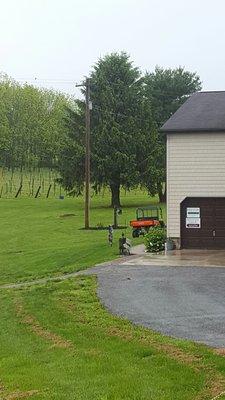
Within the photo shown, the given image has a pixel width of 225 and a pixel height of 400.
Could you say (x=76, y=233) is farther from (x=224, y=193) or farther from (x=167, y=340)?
(x=167, y=340)

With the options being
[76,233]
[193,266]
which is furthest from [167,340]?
[76,233]

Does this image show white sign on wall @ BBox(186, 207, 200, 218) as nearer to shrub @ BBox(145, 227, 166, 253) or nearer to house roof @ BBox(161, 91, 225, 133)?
shrub @ BBox(145, 227, 166, 253)

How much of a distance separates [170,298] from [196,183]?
11961 millimetres

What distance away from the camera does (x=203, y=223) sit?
26.7m

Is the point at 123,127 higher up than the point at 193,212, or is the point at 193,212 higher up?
the point at 123,127

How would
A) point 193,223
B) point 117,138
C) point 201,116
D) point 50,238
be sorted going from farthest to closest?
1. point 117,138
2. point 50,238
3. point 201,116
4. point 193,223

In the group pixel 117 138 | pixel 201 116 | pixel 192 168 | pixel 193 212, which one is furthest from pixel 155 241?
pixel 117 138

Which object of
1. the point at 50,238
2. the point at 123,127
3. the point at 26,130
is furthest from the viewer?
A: the point at 26,130

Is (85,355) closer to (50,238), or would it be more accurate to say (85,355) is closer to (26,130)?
(50,238)

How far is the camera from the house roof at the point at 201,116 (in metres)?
26.5

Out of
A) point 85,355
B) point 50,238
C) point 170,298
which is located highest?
point 50,238

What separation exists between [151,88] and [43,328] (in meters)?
49.2

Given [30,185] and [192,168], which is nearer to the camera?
[192,168]

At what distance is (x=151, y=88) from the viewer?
59.6m
